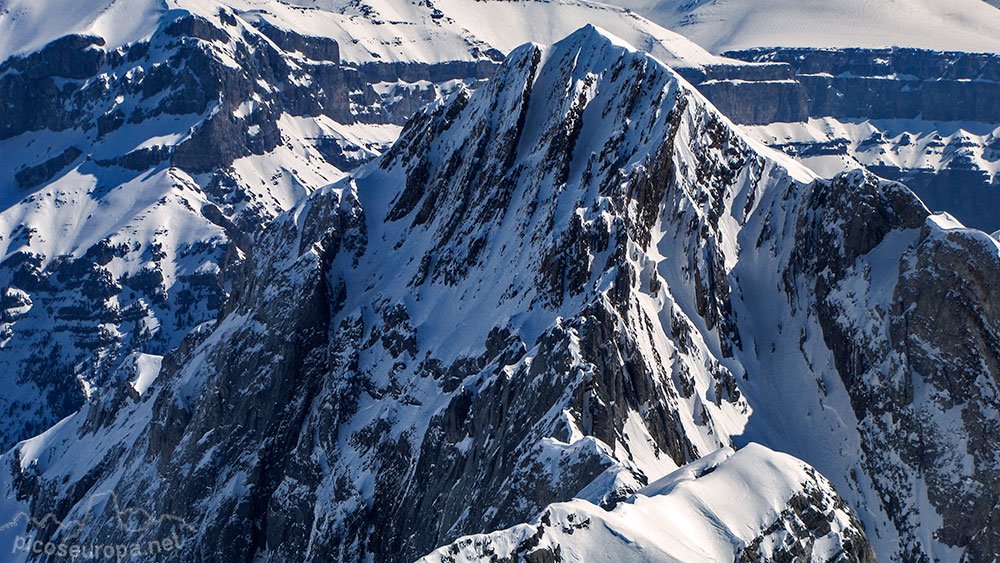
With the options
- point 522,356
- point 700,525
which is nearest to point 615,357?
point 522,356

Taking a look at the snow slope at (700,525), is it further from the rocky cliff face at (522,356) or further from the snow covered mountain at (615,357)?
the rocky cliff face at (522,356)

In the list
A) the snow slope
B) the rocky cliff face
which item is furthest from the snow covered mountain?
the snow slope

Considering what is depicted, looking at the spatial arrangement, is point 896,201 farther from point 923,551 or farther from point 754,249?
point 923,551

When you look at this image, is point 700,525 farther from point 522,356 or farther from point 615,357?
point 522,356

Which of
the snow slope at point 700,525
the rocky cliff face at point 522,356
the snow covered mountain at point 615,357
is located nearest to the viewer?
the snow slope at point 700,525

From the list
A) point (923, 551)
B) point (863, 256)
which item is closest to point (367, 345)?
point (863, 256)

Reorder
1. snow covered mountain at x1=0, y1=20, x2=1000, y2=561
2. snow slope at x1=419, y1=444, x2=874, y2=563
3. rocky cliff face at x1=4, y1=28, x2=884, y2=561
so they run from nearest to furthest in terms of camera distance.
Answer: snow slope at x1=419, y1=444, x2=874, y2=563, snow covered mountain at x1=0, y1=20, x2=1000, y2=561, rocky cliff face at x1=4, y1=28, x2=884, y2=561

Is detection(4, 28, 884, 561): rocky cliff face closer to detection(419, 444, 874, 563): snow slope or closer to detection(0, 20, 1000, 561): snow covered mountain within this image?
detection(0, 20, 1000, 561): snow covered mountain

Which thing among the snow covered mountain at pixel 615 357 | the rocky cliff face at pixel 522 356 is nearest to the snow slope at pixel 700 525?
the snow covered mountain at pixel 615 357
